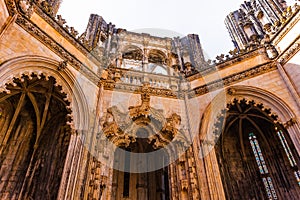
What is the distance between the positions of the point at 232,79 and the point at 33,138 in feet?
29.4

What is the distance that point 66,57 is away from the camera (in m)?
8.05

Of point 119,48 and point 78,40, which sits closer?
point 78,40

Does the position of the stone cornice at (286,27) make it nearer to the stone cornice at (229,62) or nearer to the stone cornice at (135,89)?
the stone cornice at (229,62)

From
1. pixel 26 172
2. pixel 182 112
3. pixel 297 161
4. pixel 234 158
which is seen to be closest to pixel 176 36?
pixel 182 112

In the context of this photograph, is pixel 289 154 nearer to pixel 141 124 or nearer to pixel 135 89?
pixel 141 124

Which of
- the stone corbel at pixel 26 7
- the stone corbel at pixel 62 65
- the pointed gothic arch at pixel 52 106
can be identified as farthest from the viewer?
the stone corbel at pixel 62 65

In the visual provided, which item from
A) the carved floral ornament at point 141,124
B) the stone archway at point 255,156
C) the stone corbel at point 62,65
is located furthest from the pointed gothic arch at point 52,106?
the stone archway at point 255,156

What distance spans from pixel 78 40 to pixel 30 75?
2.97 m

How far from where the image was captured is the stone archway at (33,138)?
25.6 feet

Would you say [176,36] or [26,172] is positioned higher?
[176,36]

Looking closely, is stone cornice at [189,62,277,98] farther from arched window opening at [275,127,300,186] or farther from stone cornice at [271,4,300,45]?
arched window opening at [275,127,300,186]

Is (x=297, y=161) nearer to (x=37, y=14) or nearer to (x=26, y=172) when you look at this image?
(x=26, y=172)

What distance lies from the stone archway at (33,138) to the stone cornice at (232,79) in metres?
5.64

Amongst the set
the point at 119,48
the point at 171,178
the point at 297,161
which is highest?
the point at 119,48
